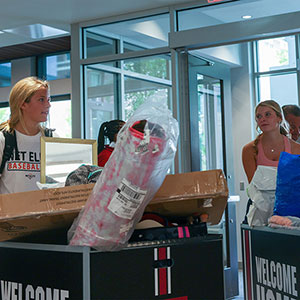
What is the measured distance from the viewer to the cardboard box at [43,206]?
1.42m

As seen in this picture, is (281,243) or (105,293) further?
(281,243)

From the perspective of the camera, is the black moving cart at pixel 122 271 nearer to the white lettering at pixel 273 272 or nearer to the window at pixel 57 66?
the white lettering at pixel 273 272

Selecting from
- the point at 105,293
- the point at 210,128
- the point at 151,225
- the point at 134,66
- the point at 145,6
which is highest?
the point at 145,6

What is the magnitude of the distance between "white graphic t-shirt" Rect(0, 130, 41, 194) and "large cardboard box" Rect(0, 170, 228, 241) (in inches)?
36.5

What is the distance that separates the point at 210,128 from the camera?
5.60m

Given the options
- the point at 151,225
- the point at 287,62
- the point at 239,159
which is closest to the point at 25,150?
the point at 151,225

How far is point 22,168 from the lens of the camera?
2.46m

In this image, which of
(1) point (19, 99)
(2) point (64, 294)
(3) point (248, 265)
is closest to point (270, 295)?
(3) point (248, 265)

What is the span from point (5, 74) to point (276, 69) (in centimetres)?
443

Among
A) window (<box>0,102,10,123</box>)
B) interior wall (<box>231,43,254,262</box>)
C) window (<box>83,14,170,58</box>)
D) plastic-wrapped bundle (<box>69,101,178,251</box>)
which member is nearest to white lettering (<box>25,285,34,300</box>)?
plastic-wrapped bundle (<box>69,101,178,251</box>)

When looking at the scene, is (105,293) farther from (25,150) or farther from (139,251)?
(25,150)

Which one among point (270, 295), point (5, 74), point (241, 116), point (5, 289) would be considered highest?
point (5, 74)

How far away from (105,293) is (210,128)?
4318 mm

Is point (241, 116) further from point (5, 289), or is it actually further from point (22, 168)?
point (5, 289)
